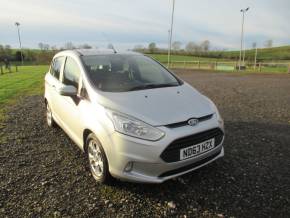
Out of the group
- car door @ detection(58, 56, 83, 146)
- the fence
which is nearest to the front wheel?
car door @ detection(58, 56, 83, 146)

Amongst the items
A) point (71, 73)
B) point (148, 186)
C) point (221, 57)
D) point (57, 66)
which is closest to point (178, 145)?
point (148, 186)

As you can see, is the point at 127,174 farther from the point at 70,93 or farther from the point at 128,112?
the point at 70,93

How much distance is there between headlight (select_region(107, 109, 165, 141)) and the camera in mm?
3219

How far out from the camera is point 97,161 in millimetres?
3824

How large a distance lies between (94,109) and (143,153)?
968mm

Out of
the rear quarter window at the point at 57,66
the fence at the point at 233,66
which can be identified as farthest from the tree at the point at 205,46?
the rear quarter window at the point at 57,66

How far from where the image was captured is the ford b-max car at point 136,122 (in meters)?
3.25

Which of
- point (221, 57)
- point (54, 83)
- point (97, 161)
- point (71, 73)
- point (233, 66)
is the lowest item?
point (233, 66)

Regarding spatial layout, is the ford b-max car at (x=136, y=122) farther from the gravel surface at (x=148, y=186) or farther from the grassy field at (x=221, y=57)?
the grassy field at (x=221, y=57)

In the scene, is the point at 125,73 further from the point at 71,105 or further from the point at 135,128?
the point at 135,128

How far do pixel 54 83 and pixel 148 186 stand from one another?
120 inches

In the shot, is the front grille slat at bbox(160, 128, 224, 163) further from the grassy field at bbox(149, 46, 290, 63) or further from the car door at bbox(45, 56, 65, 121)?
the grassy field at bbox(149, 46, 290, 63)

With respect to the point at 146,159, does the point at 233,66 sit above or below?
below

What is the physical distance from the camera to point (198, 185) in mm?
3770
